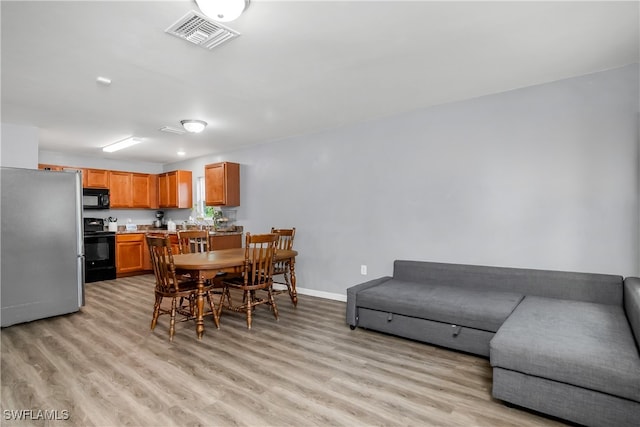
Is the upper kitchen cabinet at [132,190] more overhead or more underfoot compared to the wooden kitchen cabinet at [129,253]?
more overhead

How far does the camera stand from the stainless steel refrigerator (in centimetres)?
373

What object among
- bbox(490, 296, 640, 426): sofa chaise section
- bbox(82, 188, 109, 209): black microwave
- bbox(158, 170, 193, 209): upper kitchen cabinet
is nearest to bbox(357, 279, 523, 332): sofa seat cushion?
bbox(490, 296, 640, 426): sofa chaise section

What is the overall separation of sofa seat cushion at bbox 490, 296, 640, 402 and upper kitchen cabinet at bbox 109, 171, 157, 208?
7201 millimetres

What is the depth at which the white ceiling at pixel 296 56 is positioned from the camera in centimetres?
208

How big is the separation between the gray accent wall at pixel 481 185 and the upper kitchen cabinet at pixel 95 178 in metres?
4.03

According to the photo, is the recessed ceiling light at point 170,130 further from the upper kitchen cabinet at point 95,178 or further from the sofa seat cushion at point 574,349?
the sofa seat cushion at point 574,349

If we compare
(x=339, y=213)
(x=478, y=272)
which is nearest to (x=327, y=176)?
(x=339, y=213)

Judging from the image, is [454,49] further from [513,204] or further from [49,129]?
[49,129]

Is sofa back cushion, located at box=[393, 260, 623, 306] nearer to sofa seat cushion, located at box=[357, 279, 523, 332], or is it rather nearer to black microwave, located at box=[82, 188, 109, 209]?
sofa seat cushion, located at box=[357, 279, 523, 332]

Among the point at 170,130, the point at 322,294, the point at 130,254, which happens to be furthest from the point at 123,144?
the point at 322,294

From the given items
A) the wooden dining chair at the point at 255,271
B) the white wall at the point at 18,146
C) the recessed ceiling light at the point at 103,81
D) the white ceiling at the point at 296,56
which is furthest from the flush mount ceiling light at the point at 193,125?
the white wall at the point at 18,146

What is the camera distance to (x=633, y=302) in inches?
86.9

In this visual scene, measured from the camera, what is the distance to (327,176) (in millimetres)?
4855

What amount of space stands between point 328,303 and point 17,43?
3.93 metres
